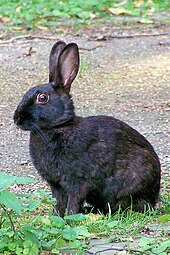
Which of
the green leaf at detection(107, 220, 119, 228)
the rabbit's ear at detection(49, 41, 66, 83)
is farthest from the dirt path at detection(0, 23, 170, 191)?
the green leaf at detection(107, 220, 119, 228)

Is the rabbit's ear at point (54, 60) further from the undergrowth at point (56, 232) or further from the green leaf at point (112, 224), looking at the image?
the green leaf at point (112, 224)

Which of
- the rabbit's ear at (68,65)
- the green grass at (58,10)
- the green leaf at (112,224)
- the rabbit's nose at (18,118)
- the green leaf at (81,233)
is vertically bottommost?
the green grass at (58,10)

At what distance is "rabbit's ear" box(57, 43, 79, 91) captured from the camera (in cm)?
514

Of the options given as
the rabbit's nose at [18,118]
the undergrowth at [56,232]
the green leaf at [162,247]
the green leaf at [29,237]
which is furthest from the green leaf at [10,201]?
the rabbit's nose at [18,118]

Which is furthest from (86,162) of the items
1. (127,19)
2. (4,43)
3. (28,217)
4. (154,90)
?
(127,19)

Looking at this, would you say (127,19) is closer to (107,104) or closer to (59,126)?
(107,104)

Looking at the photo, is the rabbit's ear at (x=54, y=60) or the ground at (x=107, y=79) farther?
the ground at (x=107, y=79)

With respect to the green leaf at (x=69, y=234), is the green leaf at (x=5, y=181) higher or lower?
higher

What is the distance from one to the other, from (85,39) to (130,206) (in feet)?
18.4

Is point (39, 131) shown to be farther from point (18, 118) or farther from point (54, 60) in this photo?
point (54, 60)

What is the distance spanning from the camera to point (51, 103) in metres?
5.01

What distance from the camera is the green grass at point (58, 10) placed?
11570 millimetres

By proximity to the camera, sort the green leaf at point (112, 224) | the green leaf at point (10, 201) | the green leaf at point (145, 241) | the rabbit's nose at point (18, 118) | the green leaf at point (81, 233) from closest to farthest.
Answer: the green leaf at point (10, 201)
the green leaf at point (145, 241)
the green leaf at point (81, 233)
the green leaf at point (112, 224)
the rabbit's nose at point (18, 118)

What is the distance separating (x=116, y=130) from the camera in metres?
5.19
